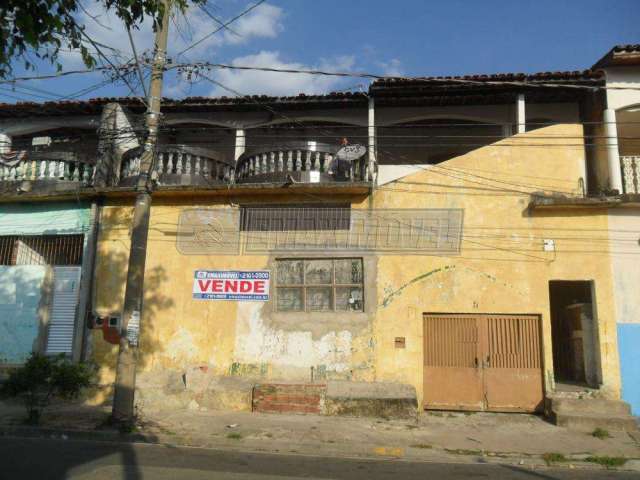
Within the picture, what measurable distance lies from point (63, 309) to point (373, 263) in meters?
6.94

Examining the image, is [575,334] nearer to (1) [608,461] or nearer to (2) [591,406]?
(2) [591,406]

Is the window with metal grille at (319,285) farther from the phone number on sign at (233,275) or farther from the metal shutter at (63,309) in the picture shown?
the metal shutter at (63,309)

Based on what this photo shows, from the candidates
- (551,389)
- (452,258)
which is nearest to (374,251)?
(452,258)

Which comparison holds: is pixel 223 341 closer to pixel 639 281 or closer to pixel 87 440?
pixel 87 440

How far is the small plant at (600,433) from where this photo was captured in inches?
347

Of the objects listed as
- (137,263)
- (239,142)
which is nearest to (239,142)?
(239,142)

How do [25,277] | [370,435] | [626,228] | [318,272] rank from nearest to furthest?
[370,435] → [626,228] → [318,272] → [25,277]

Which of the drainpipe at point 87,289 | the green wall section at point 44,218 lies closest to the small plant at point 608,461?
Result: the drainpipe at point 87,289

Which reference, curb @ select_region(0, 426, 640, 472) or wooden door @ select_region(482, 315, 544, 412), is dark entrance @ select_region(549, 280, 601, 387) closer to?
wooden door @ select_region(482, 315, 544, 412)

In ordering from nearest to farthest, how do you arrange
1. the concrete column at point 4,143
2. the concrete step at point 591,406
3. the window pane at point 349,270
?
the concrete step at point 591,406, the window pane at point 349,270, the concrete column at point 4,143

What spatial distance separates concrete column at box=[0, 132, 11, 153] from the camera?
13.9 meters

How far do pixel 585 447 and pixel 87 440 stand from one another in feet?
25.4

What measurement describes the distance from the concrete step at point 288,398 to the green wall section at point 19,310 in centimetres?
536

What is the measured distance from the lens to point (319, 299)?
11.1m
